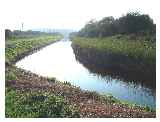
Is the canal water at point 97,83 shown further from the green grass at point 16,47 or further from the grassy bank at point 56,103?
the grassy bank at point 56,103

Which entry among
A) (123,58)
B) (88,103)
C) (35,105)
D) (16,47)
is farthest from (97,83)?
(16,47)

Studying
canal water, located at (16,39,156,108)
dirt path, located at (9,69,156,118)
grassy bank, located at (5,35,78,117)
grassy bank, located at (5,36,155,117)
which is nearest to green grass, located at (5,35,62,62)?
canal water, located at (16,39,156,108)

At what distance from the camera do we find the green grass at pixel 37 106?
27.0ft

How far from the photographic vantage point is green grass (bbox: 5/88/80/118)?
8.23 meters

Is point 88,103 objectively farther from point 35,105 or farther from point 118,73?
point 118,73

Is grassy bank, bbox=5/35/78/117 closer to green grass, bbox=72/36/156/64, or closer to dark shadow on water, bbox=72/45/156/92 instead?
dark shadow on water, bbox=72/45/156/92

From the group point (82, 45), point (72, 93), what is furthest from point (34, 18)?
point (82, 45)

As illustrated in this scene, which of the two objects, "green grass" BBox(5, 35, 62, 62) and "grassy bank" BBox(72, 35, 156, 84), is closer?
"grassy bank" BBox(72, 35, 156, 84)

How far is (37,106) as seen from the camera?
8.48 m
